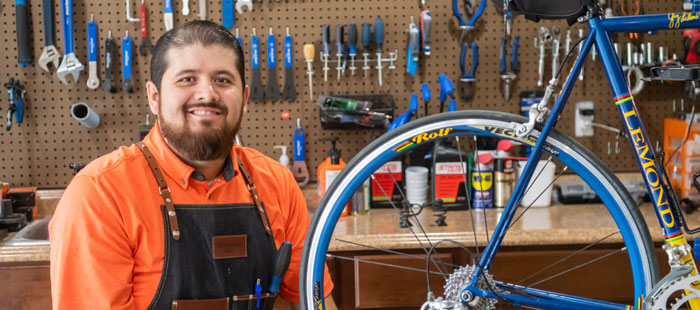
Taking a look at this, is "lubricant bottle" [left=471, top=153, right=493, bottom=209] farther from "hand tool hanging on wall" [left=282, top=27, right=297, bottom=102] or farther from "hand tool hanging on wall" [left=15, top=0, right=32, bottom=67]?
"hand tool hanging on wall" [left=15, top=0, right=32, bottom=67]

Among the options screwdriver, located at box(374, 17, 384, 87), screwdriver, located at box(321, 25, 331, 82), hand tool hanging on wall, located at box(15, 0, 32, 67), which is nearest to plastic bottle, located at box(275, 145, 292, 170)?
screwdriver, located at box(321, 25, 331, 82)

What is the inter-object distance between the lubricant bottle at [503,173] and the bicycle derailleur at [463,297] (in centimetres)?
112

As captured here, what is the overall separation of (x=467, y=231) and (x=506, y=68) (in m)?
0.78

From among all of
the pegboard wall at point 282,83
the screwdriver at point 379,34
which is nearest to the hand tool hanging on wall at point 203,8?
the pegboard wall at point 282,83

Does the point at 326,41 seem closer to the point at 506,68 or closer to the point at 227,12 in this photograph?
the point at 227,12

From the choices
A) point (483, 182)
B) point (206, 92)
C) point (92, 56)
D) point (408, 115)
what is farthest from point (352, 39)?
point (206, 92)

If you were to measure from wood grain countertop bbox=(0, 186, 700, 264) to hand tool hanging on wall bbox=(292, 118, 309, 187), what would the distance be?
328 mm

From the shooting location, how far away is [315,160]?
267cm

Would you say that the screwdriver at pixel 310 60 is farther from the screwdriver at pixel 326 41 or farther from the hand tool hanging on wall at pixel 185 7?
the hand tool hanging on wall at pixel 185 7

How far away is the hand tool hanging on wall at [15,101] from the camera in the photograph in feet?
8.17

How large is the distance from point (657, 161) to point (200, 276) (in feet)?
3.03

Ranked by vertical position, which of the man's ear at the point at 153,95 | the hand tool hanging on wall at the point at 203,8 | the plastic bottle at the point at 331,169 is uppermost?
the hand tool hanging on wall at the point at 203,8

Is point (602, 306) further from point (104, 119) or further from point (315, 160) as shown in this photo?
point (104, 119)

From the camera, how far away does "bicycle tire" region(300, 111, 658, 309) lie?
128 cm
